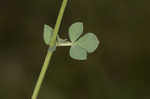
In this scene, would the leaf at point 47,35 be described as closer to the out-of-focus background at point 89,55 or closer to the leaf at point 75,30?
the leaf at point 75,30

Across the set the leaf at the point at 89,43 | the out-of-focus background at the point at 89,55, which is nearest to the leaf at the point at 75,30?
the leaf at the point at 89,43

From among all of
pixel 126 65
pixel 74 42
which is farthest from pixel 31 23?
pixel 74 42

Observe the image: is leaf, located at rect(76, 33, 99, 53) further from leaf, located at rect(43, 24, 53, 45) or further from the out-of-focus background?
the out-of-focus background

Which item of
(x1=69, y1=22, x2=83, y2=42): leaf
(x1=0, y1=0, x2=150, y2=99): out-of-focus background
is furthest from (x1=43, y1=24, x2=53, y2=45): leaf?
(x1=0, y1=0, x2=150, y2=99): out-of-focus background

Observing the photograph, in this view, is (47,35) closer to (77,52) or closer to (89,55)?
(77,52)

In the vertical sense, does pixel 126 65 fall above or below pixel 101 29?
below

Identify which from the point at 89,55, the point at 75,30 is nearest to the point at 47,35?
the point at 75,30

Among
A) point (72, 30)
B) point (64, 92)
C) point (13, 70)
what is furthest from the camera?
point (13, 70)

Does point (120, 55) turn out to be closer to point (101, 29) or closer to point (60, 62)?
point (101, 29)
